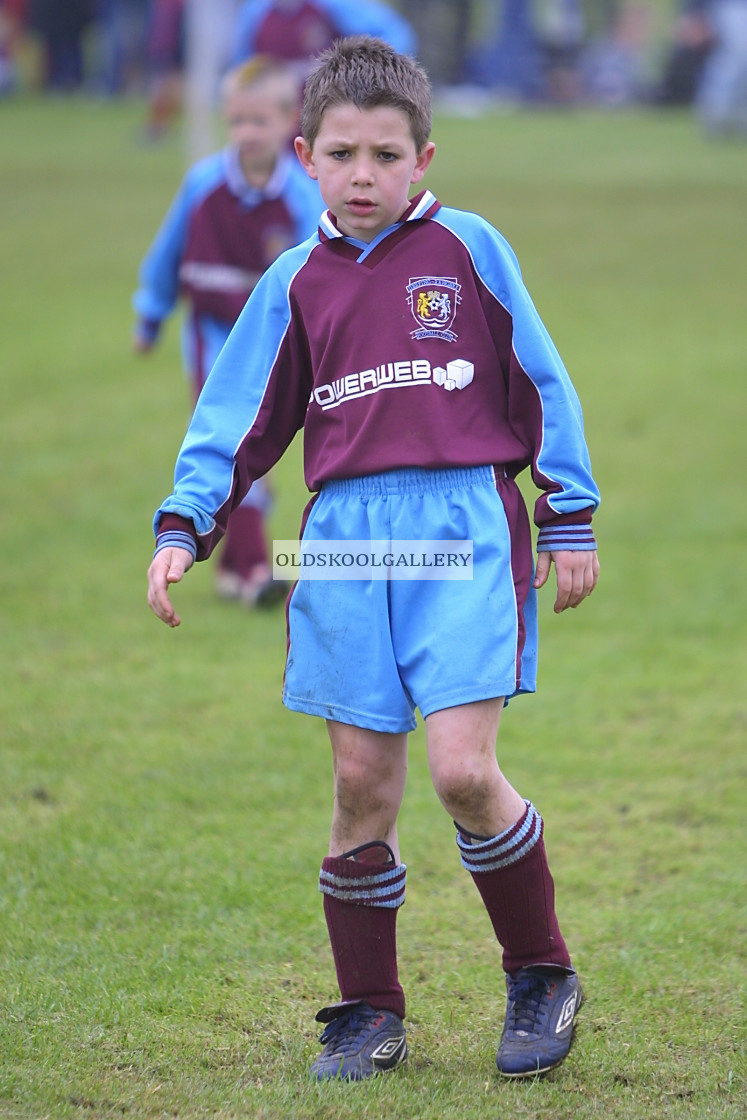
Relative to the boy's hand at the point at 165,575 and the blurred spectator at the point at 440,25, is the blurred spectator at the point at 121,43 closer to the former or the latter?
the blurred spectator at the point at 440,25

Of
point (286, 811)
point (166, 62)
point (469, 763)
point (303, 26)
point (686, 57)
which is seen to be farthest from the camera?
point (166, 62)

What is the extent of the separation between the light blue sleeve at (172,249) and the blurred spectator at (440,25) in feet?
40.0

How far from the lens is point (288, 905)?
366 cm

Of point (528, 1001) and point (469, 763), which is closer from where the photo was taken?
point (469, 763)

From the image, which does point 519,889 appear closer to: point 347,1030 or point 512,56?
point 347,1030

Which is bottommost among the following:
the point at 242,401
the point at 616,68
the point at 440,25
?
the point at 242,401

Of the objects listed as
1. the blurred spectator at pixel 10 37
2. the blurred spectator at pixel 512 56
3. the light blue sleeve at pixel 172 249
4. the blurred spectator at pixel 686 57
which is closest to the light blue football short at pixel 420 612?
the light blue sleeve at pixel 172 249

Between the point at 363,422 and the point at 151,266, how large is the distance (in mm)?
3914

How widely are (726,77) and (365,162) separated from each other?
17.0 m

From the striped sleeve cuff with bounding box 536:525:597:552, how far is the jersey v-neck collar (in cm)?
64

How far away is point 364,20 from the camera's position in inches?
330

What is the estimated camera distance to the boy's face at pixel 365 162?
2787mm

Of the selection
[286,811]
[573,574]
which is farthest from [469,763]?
[286,811]

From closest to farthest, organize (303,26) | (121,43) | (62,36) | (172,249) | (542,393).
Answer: (542,393) → (172,249) → (303,26) → (121,43) → (62,36)
